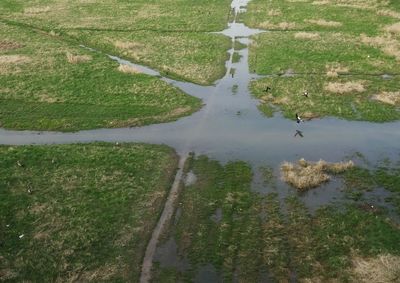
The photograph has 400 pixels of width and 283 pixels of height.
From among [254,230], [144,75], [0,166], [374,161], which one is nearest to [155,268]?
[254,230]

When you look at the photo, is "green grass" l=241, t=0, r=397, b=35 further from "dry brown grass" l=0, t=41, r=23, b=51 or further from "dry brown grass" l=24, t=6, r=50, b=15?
"dry brown grass" l=0, t=41, r=23, b=51

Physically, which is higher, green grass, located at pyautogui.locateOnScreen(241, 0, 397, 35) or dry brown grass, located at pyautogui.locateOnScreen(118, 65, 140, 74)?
green grass, located at pyautogui.locateOnScreen(241, 0, 397, 35)

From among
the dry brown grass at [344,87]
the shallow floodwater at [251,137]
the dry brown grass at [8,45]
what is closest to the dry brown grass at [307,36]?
the dry brown grass at [344,87]

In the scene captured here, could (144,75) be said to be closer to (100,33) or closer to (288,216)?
(100,33)

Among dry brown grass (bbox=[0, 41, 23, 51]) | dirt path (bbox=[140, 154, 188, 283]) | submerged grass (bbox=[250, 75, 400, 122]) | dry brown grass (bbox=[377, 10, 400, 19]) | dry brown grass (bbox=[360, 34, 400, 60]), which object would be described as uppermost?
dry brown grass (bbox=[377, 10, 400, 19])

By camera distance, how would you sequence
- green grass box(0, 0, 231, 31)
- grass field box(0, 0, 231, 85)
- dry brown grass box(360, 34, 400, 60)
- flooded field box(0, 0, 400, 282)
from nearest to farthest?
flooded field box(0, 0, 400, 282)
grass field box(0, 0, 231, 85)
dry brown grass box(360, 34, 400, 60)
green grass box(0, 0, 231, 31)

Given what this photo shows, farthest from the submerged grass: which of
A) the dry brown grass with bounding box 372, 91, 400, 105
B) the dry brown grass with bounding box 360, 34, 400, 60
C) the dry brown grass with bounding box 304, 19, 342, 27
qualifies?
the dry brown grass with bounding box 304, 19, 342, 27

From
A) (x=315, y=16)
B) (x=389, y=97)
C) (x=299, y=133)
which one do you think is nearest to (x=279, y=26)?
(x=315, y=16)
